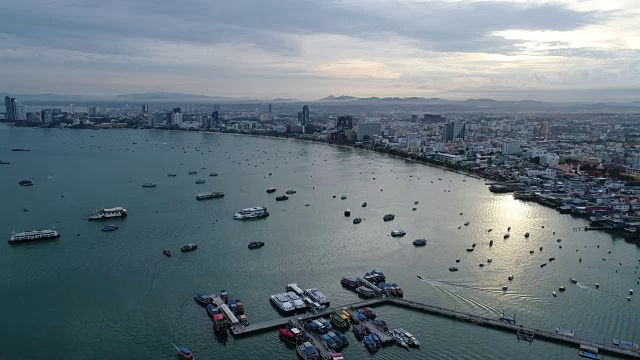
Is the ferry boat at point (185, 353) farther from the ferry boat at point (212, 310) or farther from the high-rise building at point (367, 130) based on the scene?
the high-rise building at point (367, 130)

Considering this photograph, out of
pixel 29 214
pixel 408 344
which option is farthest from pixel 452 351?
pixel 29 214

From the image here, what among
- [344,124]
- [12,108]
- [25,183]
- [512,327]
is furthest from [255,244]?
[12,108]

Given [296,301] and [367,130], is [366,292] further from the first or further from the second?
[367,130]

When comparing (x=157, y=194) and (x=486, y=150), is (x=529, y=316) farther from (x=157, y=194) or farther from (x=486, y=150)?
(x=486, y=150)

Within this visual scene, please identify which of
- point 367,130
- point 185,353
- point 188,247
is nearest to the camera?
point 185,353

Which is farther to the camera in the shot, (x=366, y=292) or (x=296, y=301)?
(x=366, y=292)

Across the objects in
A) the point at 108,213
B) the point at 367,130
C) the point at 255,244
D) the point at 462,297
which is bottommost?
the point at 462,297

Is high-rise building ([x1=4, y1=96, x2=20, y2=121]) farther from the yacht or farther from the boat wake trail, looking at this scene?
the boat wake trail

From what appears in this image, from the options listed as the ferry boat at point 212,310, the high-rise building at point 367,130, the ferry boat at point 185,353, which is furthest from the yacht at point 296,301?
the high-rise building at point 367,130
